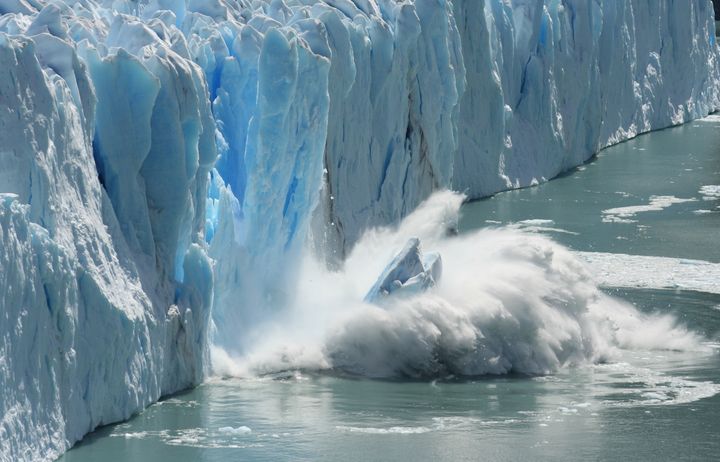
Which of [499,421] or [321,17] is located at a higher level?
[321,17]

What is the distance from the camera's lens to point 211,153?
11508mm

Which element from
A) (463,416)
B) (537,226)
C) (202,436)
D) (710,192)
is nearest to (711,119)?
(710,192)

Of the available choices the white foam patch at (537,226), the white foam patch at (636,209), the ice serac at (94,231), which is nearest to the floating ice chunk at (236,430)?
the ice serac at (94,231)

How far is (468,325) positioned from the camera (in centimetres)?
1264

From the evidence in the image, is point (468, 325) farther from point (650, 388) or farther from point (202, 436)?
point (202, 436)

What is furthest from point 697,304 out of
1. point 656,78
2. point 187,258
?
point 656,78

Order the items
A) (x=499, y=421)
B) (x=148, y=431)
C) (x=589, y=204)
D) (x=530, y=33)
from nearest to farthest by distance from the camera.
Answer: (x=148, y=431), (x=499, y=421), (x=589, y=204), (x=530, y=33)

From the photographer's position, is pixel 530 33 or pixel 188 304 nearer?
pixel 188 304

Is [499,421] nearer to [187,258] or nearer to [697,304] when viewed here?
[187,258]

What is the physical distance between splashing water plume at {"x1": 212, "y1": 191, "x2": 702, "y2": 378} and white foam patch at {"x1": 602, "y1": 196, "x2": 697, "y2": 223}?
6.14 meters

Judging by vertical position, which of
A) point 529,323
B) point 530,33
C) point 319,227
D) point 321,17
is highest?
point 530,33

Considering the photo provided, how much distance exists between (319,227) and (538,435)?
472 cm

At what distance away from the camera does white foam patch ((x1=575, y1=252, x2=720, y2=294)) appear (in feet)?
53.1

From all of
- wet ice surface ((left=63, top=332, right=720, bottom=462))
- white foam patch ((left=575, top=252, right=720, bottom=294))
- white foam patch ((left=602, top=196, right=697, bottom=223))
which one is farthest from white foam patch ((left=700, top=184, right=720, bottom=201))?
wet ice surface ((left=63, top=332, right=720, bottom=462))
